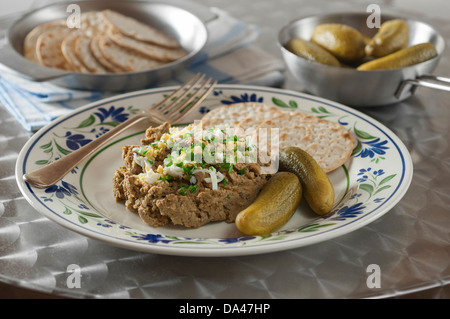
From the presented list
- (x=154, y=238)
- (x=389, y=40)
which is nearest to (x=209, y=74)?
(x=389, y=40)

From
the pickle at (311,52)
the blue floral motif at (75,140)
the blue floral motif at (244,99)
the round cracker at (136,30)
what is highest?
the round cracker at (136,30)

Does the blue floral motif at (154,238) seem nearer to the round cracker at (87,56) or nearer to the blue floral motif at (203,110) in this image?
the blue floral motif at (203,110)

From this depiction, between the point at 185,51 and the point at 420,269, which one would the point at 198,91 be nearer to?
the point at 185,51

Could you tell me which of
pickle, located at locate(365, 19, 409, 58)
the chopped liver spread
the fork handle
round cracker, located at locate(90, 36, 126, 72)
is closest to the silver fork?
the fork handle

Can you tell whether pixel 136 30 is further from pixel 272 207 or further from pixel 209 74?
pixel 272 207

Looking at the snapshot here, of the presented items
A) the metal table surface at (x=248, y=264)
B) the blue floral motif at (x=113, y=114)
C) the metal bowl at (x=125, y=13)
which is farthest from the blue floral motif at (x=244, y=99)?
the metal table surface at (x=248, y=264)
